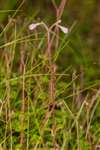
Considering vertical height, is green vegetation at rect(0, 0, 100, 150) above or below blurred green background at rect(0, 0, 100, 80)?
above

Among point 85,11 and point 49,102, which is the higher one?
point 49,102

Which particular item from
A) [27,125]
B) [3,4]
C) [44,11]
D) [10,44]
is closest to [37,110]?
[27,125]

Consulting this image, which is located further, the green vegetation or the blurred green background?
the blurred green background

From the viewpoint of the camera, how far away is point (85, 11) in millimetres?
6223

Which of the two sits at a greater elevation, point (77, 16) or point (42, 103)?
point (42, 103)

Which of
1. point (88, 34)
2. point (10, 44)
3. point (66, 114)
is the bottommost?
point (88, 34)

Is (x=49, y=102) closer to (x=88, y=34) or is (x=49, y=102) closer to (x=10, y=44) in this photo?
(x=10, y=44)

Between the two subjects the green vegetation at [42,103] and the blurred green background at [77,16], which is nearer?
the green vegetation at [42,103]

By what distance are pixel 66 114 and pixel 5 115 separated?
308mm

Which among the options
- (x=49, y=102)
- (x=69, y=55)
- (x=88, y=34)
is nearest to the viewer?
(x=49, y=102)

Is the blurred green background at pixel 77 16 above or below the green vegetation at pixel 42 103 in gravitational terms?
below

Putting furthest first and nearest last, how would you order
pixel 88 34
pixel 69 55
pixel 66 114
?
pixel 88 34
pixel 69 55
pixel 66 114

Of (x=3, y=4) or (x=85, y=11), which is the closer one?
(x=3, y=4)

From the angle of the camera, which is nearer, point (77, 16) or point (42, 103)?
point (42, 103)
